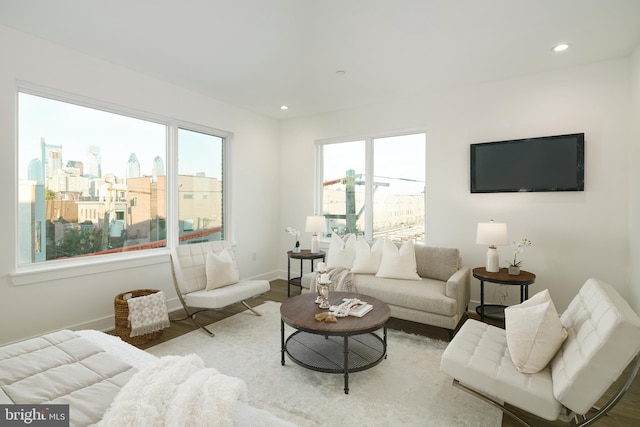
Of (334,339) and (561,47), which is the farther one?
(334,339)

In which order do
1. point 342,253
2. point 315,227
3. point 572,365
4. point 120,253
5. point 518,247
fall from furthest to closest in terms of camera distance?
point 315,227 → point 342,253 → point 120,253 → point 518,247 → point 572,365

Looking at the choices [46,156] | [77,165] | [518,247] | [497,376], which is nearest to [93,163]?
[77,165]

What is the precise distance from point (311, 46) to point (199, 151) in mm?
2419

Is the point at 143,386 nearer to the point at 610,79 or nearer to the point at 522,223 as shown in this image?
the point at 522,223

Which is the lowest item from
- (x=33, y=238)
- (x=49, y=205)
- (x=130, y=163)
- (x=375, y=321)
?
(x=375, y=321)

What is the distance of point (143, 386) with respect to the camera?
1264 millimetres

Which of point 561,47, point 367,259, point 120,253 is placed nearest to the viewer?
point 561,47

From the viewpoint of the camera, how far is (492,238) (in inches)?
138

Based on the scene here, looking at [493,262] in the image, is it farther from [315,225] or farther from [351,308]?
[315,225]

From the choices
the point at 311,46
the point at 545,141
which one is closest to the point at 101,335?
the point at 311,46

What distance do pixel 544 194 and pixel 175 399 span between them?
415 centimetres

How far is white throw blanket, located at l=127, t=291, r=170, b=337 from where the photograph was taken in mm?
3084

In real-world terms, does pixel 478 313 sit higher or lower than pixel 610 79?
lower

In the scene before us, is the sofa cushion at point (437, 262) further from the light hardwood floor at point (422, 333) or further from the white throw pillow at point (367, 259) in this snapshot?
the light hardwood floor at point (422, 333)
